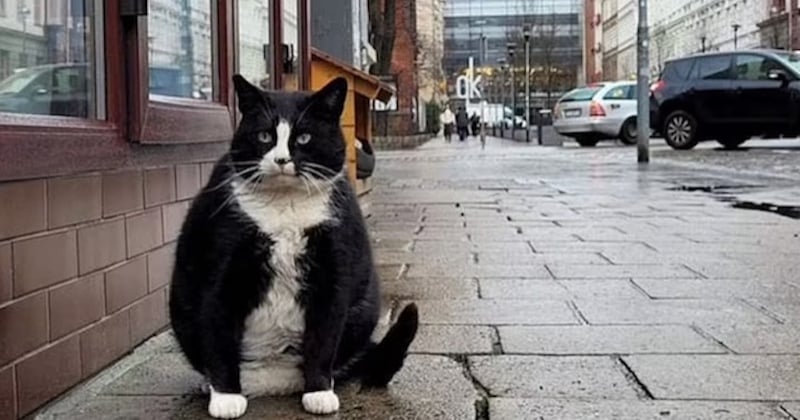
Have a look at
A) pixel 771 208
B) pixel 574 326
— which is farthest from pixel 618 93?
pixel 574 326

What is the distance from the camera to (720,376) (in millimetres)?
3287

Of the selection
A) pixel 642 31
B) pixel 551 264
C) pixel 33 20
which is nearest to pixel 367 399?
pixel 33 20

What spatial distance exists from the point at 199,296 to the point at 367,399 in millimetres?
595

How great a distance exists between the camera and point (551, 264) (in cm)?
597

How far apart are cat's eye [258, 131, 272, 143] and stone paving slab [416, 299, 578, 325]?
172 cm

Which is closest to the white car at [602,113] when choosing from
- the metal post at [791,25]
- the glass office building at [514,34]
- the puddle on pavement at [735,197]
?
the puddle on pavement at [735,197]

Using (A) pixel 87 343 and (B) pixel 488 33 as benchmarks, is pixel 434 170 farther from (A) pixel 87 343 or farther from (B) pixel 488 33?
(B) pixel 488 33

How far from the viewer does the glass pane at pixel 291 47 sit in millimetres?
6406

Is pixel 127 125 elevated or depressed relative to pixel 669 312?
elevated

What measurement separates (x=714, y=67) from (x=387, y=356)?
63.7ft

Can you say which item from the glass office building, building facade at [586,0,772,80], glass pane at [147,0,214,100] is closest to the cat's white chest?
glass pane at [147,0,214,100]

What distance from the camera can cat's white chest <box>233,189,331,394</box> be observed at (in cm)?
273

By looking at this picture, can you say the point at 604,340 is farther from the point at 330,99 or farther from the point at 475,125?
the point at 475,125

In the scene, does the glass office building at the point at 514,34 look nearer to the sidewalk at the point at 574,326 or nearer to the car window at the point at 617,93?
the car window at the point at 617,93
